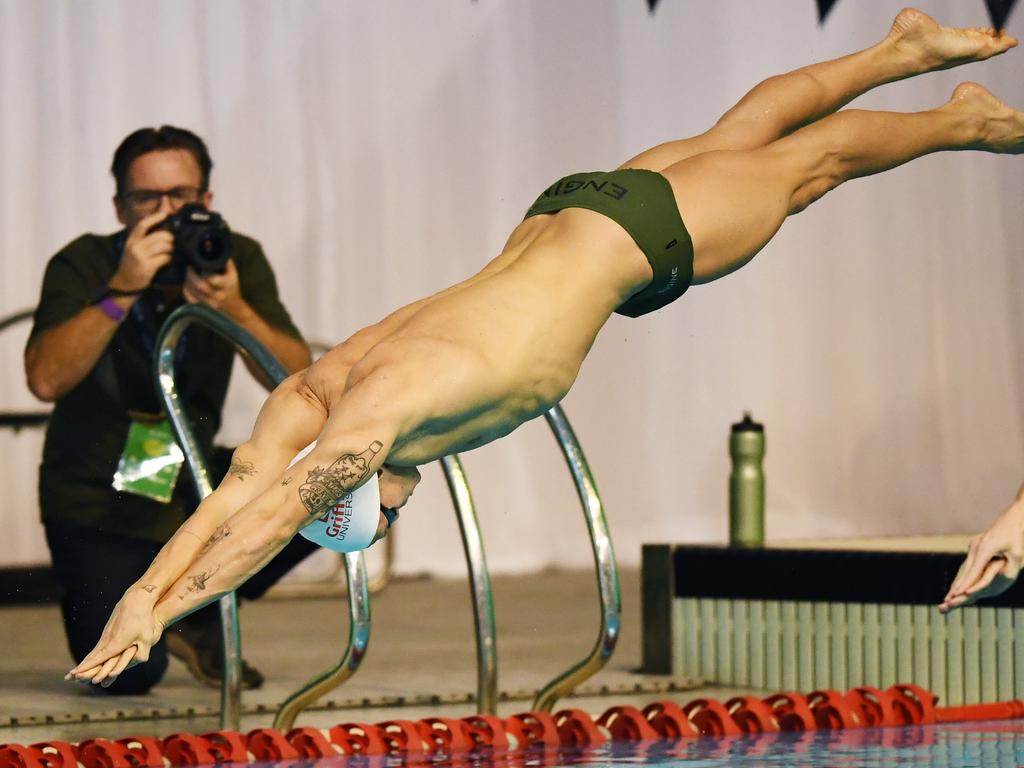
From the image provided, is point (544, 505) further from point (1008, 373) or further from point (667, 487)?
point (1008, 373)

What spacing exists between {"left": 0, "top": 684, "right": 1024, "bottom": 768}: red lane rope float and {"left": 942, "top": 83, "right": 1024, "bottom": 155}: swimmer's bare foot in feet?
5.49

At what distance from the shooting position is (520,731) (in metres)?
4.85

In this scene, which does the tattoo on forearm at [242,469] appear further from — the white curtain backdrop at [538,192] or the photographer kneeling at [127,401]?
the white curtain backdrop at [538,192]

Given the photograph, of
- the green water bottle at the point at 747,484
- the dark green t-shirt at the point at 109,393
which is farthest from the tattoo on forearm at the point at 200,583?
the green water bottle at the point at 747,484

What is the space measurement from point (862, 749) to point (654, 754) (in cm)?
54

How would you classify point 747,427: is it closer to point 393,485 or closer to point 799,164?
point 799,164

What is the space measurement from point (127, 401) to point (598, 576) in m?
1.75

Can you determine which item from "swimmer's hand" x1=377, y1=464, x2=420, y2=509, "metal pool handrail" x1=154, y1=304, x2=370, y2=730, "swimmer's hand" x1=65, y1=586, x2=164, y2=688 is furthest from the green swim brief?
"swimmer's hand" x1=65, y1=586, x2=164, y2=688

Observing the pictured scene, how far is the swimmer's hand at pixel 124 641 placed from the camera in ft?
11.0

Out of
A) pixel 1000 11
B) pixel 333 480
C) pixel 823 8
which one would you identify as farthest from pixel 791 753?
pixel 1000 11

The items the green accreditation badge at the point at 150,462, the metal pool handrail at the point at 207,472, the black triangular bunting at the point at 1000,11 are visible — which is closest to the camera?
the metal pool handrail at the point at 207,472

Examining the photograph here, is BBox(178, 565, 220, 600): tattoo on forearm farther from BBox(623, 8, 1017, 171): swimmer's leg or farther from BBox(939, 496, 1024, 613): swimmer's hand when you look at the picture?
BBox(623, 8, 1017, 171): swimmer's leg

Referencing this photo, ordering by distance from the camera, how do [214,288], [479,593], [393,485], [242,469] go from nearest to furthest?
[242,469]
[393,485]
[479,593]
[214,288]

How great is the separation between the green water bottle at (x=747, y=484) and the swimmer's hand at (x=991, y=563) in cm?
283
